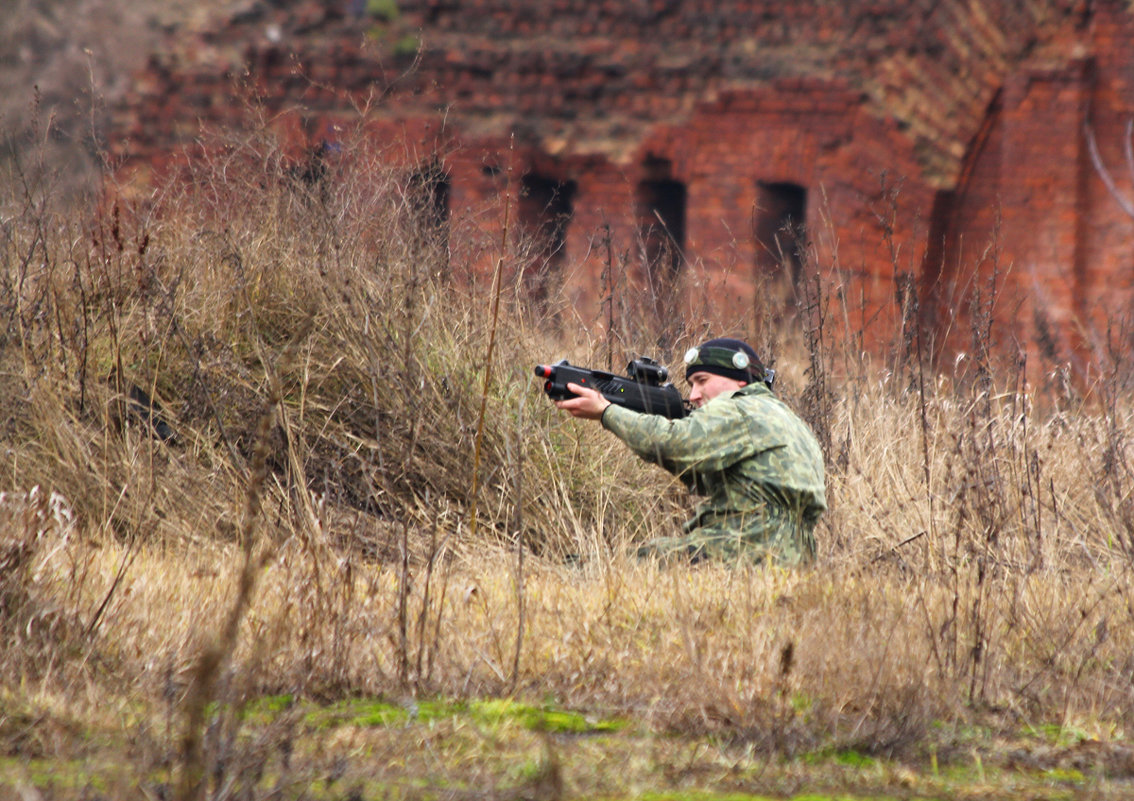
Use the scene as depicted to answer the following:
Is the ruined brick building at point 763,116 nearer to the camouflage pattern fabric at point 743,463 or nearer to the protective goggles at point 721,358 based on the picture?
the protective goggles at point 721,358

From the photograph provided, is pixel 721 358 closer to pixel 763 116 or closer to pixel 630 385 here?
pixel 630 385

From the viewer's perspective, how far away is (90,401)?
539 centimetres

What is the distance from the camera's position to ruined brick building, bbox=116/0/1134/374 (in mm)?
11945

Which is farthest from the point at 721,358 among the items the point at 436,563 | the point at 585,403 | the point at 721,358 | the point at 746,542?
the point at 436,563

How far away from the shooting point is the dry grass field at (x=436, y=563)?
2.84 meters

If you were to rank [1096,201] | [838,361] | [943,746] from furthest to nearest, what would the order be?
[1096,201] < [838,361] < [943,746]

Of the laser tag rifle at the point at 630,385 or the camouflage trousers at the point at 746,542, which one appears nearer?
the camouflage trousers at the point at 746,542

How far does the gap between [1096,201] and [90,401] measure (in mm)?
9715

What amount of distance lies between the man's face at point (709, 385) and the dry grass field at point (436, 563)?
653 millimetres

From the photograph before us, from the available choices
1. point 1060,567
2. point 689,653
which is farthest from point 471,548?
point 1060,567

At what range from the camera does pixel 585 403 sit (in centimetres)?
470

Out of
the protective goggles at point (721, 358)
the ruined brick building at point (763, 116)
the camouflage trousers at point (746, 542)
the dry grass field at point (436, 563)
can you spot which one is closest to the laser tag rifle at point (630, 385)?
the protective goggles at point (721, 358)

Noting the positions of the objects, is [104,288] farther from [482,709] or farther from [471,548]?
[482,709]

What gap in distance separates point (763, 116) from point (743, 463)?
927cm
